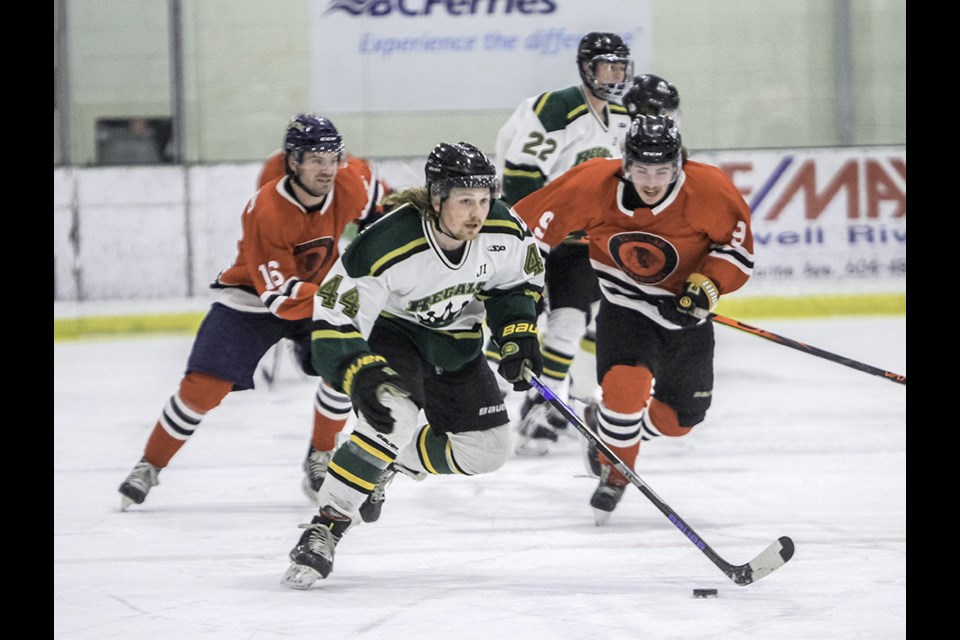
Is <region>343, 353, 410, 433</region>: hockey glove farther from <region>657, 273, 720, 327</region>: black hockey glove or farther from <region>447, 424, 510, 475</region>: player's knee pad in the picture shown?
<region>657, 273, 720, 327</region>: black hockey glove

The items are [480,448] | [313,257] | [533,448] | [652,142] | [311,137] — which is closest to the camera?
[480,448]

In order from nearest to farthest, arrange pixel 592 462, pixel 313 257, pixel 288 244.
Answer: pixel 288 244
pixel 313 257
pixel 592 462

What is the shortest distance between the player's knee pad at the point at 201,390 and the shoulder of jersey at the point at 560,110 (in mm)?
1503

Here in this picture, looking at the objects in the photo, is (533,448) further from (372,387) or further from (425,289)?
(372,387)

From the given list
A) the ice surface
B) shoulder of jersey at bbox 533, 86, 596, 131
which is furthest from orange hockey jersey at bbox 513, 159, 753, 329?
shoulder of jersey at bbox 533, 86, 596, 131

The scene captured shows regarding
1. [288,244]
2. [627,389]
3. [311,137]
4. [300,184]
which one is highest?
[311,137]

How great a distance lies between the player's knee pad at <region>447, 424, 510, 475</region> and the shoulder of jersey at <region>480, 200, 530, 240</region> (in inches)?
17.7

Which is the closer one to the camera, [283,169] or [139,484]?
[139,484]

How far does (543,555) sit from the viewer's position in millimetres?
3369

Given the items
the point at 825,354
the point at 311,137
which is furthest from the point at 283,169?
the point at 825,354

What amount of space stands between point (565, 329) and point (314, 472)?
3.26 feet

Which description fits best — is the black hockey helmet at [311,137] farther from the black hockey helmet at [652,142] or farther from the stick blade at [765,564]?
the stick blade at [765,564]

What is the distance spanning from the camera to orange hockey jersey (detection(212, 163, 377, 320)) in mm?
3832

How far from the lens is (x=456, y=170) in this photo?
3.00 metres
